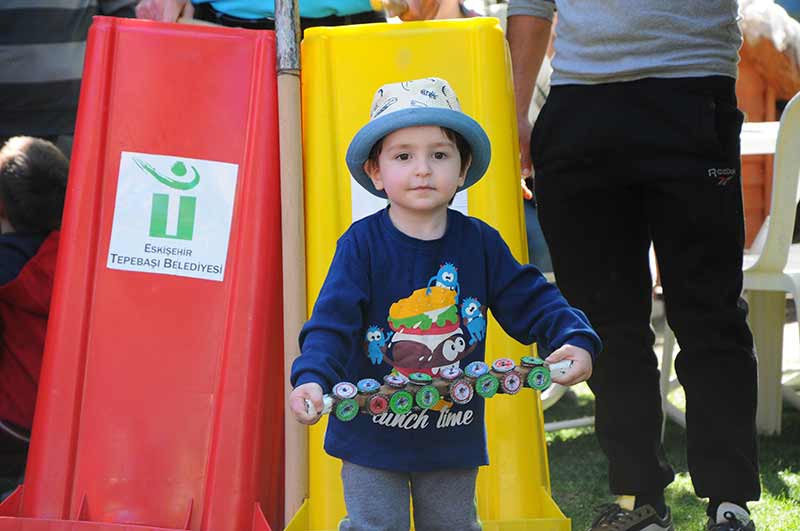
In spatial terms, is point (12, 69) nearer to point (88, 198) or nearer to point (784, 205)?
point (88, 198)

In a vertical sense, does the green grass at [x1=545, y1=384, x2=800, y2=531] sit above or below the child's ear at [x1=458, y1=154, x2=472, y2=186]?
below

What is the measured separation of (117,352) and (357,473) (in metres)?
0.86

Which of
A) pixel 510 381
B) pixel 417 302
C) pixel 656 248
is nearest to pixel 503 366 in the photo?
pixel 510 381

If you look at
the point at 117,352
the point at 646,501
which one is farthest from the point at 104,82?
the point at 646,501

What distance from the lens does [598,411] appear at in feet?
9.57

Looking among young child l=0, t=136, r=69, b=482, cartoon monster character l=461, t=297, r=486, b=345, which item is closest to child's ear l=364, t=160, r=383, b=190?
cartoon monster character l=461, t=297, r=486, b=345

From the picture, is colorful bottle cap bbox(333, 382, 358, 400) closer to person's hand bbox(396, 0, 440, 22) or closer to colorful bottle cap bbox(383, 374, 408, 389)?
colorful bottle cap bbox(383, 374, 408, 389)

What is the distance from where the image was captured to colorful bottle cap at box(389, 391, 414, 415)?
73.6 inches

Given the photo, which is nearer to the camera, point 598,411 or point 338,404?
point 338,404

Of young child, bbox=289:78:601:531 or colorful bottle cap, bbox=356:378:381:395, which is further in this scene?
young child, bbox=289:78:601:531

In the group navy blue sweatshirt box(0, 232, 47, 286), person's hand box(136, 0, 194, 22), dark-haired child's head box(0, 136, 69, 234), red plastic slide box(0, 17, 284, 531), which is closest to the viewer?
red plastic slide box(0, 17, 284, 531)

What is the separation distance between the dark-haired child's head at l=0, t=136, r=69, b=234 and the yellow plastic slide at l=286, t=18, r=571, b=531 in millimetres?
1186

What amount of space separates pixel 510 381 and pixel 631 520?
3.48ft

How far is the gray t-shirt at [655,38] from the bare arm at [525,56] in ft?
0.95
